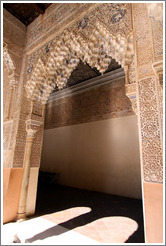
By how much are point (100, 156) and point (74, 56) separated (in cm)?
390

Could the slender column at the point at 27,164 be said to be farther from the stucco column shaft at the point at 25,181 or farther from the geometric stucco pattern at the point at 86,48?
the geometric stucco pattern at the point at 86,48

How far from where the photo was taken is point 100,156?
5773mm

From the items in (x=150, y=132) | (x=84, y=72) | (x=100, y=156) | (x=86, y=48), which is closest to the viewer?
(x=150, y=132)

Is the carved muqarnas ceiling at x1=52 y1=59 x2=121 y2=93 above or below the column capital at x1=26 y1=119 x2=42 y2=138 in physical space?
above

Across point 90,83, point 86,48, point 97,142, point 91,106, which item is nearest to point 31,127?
point 86,48

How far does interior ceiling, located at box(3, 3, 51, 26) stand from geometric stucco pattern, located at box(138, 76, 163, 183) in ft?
10.0

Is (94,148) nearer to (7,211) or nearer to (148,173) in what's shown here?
(7,211)

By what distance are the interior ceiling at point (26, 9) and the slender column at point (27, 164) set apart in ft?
8.06

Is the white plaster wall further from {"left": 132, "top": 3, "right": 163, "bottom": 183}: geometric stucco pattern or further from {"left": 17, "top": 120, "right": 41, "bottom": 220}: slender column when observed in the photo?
{"left": 132, "top": 3, "right": 163, "bottom": 183}: geometric stucco pattern

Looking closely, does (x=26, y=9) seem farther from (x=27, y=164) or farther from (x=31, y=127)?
(x=27, y=164)

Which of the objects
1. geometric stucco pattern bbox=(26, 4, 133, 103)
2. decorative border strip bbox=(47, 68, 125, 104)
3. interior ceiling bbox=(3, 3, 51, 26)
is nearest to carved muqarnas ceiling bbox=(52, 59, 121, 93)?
decorative border strip bbox=(47, 68, 125, 104)

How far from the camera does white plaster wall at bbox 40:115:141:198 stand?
198 inches

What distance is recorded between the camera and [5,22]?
342cm

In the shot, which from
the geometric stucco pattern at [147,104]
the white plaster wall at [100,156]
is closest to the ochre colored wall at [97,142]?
the white plaster wall at [100,156]
